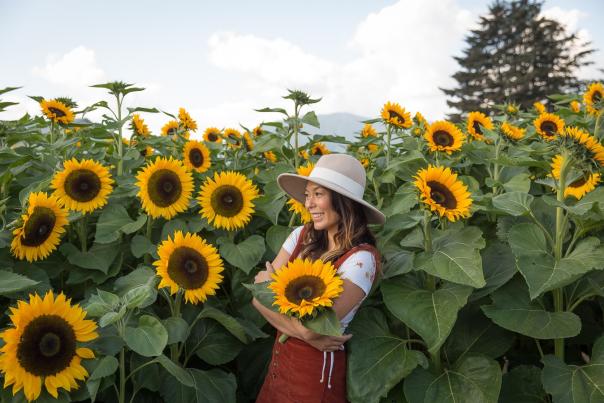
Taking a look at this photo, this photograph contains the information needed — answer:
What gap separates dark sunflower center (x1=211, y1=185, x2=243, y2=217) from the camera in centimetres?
306

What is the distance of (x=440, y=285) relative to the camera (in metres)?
2.63

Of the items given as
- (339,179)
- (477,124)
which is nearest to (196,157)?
(339,179)

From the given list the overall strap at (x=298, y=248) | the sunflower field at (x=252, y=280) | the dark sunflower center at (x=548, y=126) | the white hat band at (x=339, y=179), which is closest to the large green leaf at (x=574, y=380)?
the sunflower field at (x=252, y=280)

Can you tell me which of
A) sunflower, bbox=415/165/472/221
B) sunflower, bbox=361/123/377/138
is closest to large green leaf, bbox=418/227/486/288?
sunflower, bbox=415/165/472/221

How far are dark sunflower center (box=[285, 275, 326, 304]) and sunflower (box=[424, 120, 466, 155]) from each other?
5.75 ft

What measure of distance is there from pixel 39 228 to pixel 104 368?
1.02 meters

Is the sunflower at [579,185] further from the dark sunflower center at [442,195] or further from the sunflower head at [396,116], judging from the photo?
the sunflower head at [396,116]

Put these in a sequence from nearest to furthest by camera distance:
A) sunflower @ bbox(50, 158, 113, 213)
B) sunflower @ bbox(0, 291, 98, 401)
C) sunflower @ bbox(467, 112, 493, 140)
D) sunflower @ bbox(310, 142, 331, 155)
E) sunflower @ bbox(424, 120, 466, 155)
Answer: sunflower @ bbox(0, 291, 98, 401) < sunflower @ bbox(50, 158, 113, 213) < sunflower @ bbox(424, 120, 466, 155) < sunflower @ bbox(467, 112, 493, 140) < sunflower @ bbox(310, 142, 331, 155)

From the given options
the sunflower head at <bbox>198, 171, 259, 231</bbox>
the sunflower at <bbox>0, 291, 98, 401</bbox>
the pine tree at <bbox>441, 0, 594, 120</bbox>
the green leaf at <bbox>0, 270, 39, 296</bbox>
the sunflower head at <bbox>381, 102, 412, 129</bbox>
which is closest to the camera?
the sunflower at <bbox>0, 291, 98, 401</bbox>

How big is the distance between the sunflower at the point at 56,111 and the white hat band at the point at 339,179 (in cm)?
210

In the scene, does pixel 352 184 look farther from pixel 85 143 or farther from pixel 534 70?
pixel 534 70

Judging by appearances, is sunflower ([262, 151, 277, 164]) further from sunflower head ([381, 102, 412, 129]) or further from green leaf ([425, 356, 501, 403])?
green leaf ([425, 356, 501, 403])

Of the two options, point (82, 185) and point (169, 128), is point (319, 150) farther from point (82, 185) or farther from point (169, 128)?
point (82, 185)

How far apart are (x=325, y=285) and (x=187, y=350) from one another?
104 cm
